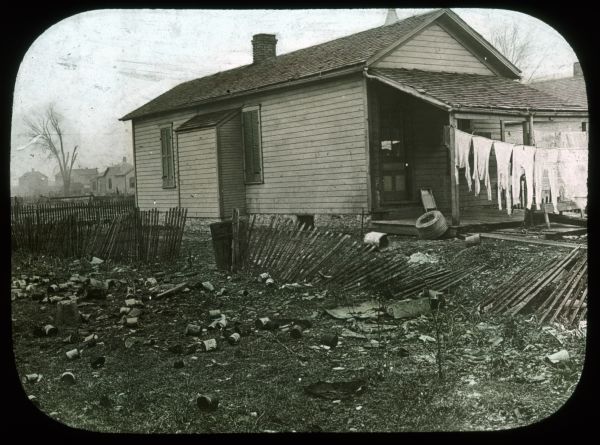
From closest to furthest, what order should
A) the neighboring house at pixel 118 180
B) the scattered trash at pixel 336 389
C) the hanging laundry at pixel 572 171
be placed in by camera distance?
the scattered trash at pixel 336 389, the hanging laundry at pixel 572 171, the neighboring house at pixel 118 180

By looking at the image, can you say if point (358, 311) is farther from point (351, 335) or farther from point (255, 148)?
point (255, 148)

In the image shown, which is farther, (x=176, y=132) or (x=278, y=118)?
(x=176, y=132)

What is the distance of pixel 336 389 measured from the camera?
16.0 ft

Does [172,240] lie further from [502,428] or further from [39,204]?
[502,428]

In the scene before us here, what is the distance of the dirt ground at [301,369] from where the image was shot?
4598 mm

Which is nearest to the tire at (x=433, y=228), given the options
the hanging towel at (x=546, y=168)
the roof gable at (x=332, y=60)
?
the hanging towel at (x=546, y=168)

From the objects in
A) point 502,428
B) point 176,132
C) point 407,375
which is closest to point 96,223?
point 176,132

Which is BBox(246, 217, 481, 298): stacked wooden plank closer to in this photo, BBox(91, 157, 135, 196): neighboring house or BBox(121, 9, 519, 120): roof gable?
BBox(121, 9, 519, 120): roof gable

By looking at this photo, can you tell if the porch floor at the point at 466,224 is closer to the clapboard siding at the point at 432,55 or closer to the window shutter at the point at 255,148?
the clapboard siding at the point at 432,55

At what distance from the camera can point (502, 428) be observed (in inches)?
177

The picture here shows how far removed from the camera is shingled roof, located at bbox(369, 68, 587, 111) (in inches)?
417

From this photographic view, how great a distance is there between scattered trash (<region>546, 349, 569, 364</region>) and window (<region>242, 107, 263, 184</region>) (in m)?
9.94

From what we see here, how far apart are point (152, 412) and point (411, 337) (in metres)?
2.82

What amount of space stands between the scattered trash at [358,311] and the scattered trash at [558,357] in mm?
1967
